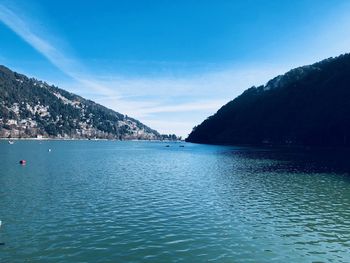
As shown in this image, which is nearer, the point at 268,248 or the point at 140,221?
the point at 268,248

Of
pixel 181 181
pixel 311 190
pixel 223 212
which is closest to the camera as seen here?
pixel 223 212

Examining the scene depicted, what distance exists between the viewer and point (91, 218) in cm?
4641

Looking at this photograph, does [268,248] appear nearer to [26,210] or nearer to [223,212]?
[223,212]

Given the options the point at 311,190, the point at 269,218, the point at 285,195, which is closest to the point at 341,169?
the point at 311,190

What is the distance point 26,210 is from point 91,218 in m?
11.3

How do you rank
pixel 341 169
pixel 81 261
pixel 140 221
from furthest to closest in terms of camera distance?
pixel 341 169, pixel 140 221, pixel 81 261

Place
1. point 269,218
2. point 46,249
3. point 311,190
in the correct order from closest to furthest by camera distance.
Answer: point 46,249, point 269,218, point 311,190

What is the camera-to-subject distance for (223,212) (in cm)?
5219

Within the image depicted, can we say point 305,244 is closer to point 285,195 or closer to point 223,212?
point 223,212

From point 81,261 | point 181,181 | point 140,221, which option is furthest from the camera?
point 181,181

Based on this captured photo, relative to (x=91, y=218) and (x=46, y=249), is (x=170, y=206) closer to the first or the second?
(x=91, y=218)

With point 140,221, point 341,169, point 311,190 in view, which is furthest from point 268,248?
point 341,169

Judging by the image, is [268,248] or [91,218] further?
[91,218]

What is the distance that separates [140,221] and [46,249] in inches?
555
